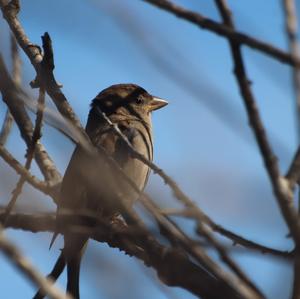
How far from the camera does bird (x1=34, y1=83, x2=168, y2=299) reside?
14.9ft

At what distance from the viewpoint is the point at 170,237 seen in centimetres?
207

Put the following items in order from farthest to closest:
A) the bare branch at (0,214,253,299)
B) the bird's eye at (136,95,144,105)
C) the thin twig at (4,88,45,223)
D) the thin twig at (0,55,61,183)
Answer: the bird's eye at (136,95,144,105), the thin twig at (0,55,61,183), the thin twig at (4,88,45,223), the bare branch at (0,214,253,299)

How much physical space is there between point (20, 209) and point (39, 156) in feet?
8.97

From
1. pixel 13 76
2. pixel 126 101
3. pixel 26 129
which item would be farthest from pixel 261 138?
pixel 126 101

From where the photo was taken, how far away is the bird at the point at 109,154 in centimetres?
456

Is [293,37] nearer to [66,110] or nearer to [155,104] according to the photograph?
[66,110]

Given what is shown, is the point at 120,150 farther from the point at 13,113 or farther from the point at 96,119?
the point at 13,113

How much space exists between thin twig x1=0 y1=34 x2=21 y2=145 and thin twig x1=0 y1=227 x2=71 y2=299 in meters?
2.48

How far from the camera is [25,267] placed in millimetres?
1484

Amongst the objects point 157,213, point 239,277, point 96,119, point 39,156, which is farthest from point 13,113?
point 239,277

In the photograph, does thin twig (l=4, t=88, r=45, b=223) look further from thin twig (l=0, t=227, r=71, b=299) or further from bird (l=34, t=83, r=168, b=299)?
thin twig (l=0, t=227, r=71, b=299)

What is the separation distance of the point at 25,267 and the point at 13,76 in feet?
9.30

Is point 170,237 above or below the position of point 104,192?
below

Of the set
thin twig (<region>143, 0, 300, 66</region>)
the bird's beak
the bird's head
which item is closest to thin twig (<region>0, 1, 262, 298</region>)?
thin twig (<region>143, 0, 300, 66</region>)
